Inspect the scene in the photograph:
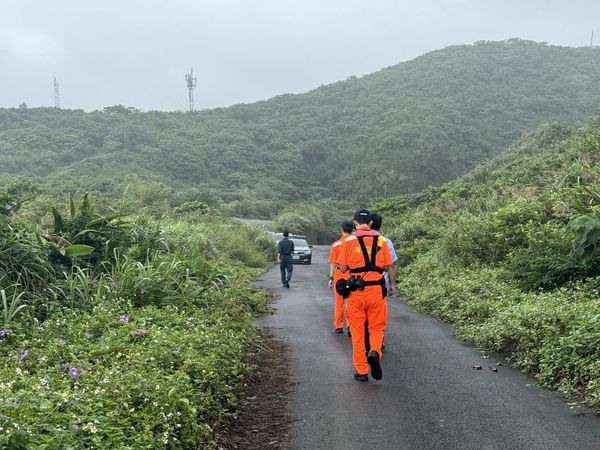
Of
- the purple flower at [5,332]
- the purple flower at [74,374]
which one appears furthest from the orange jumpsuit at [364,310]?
the purple flower at [5,332]

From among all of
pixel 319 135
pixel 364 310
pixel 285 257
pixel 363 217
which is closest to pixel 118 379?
pixel 364 310

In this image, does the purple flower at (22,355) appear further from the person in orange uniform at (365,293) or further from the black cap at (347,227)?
the black cap at (347,227)

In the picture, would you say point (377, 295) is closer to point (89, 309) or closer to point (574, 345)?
point (574, 345)

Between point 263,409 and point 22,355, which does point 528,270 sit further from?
point 22,355

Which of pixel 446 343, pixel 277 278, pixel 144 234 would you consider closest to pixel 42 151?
pixel 277 278

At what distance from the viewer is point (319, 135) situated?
88375mm

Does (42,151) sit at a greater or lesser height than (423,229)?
greater

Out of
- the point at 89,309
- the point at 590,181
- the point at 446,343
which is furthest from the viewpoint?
the point at 590,181

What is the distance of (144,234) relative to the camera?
11070mm

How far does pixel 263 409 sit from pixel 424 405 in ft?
5.24

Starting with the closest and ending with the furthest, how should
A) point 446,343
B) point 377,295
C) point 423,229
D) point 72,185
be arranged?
point 377,295 < point 446,343 < point 423,229 < point 72,185

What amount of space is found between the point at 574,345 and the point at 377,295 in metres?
2.17

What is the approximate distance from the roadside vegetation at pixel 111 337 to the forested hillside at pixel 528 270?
3502mm

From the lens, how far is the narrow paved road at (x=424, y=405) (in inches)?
189
